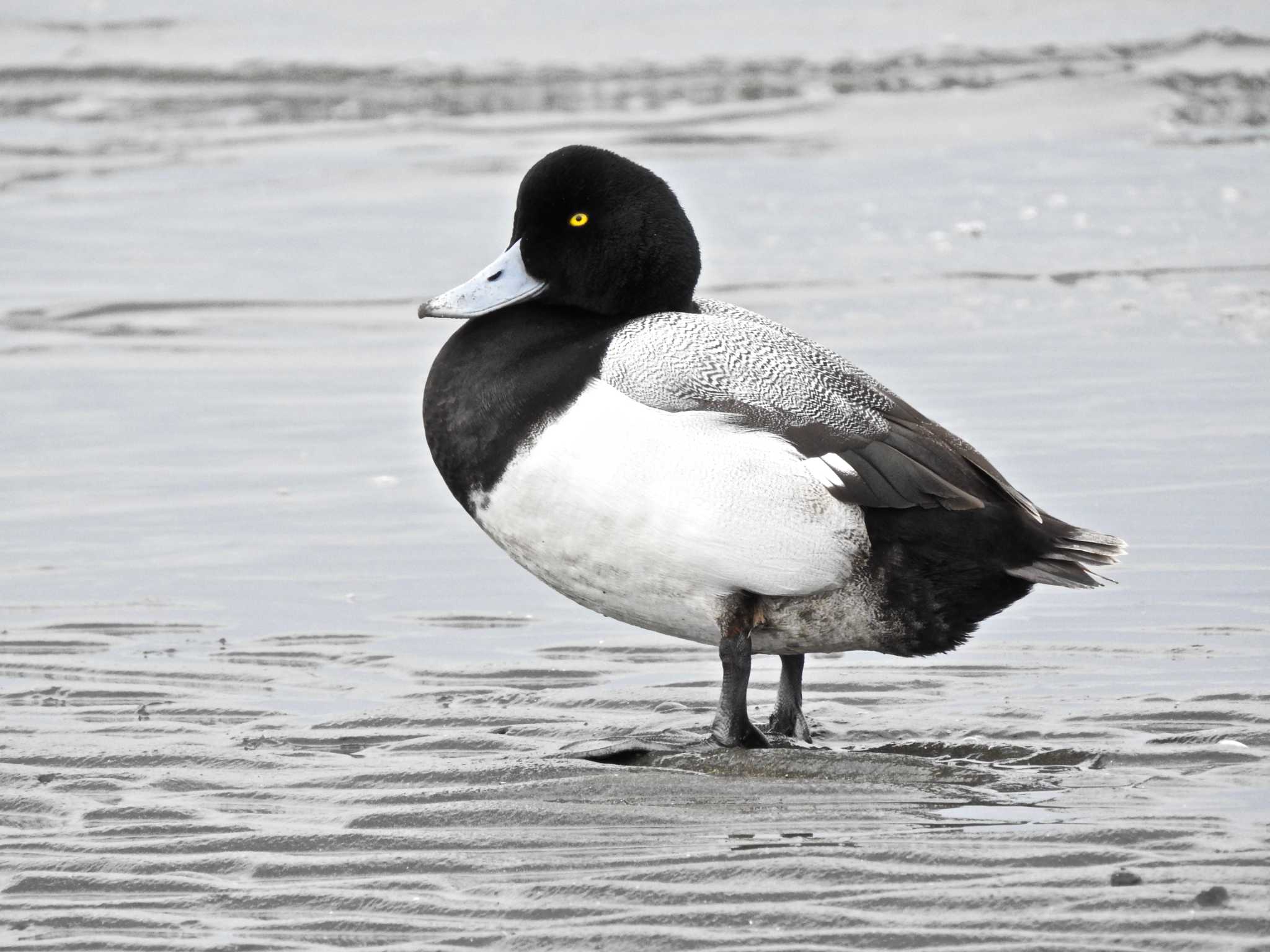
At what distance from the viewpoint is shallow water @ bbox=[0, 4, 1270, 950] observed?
3852 millimetres

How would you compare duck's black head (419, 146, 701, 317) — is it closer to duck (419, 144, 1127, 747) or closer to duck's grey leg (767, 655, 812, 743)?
duck (419, 144, 1127, 747)

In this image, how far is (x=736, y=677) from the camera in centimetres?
494

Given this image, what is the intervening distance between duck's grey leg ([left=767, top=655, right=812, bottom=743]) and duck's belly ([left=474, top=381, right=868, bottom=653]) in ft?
1.14

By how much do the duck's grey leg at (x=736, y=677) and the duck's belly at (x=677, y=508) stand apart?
0.14ft

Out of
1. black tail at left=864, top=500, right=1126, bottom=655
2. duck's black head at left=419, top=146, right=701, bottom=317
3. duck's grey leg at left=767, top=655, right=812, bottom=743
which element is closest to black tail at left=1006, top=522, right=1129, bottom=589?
black tail at left=864, top=500, right=1126, bottom=655

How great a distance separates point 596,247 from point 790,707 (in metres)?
1.29

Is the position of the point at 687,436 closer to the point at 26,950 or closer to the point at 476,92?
the point at 26,950

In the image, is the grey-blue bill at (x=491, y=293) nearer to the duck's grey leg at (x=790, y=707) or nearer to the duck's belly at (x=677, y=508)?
the duck's belly at (x=677, y=508)

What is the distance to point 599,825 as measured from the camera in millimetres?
4312

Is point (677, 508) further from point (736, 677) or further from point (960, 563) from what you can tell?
point (960, 563)

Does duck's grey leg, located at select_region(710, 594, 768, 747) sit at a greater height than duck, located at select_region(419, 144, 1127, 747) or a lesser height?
lesser

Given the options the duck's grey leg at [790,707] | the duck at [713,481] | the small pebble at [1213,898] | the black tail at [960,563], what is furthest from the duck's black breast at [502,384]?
the small pebble at [1213,898]

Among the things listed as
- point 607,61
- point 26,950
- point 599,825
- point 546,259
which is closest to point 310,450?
point 546,259

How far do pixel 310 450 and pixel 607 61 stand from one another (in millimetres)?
10625
